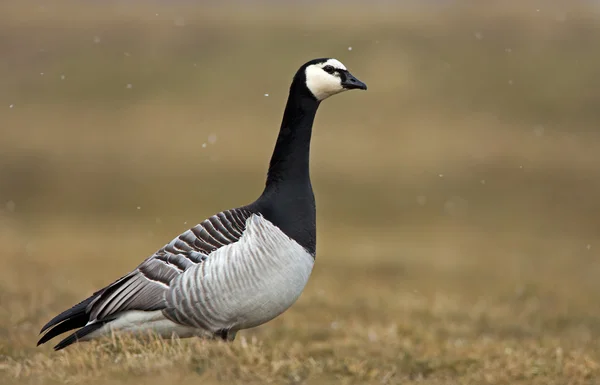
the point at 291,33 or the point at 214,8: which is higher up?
the point at 214,8

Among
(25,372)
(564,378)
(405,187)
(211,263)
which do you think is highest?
(405,187)

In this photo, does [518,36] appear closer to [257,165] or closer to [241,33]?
[241,33]

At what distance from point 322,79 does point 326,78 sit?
0.13 feet

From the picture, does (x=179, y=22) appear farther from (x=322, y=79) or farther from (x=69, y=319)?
(x=69, y=319)

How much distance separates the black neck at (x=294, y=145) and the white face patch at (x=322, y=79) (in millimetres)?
112

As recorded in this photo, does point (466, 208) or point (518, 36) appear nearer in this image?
point (466, 208)

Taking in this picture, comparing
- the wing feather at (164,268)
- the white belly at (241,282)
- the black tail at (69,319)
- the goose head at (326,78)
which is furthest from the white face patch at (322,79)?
the black tail at (69,319)

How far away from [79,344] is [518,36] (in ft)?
121

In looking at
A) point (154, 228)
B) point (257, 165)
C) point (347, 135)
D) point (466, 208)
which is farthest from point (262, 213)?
point (347, 135)

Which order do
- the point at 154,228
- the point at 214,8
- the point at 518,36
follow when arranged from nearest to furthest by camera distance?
the point at 154,228, the point at 518,36, the point at 214,8

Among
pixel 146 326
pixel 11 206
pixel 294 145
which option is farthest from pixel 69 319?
pixel 11 206

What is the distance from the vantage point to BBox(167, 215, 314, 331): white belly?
6.83 metres

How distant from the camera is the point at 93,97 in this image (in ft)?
121

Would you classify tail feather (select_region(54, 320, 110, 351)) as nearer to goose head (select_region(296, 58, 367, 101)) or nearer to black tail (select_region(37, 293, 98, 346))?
black tail (select_region(37, 293, 98, 346))
